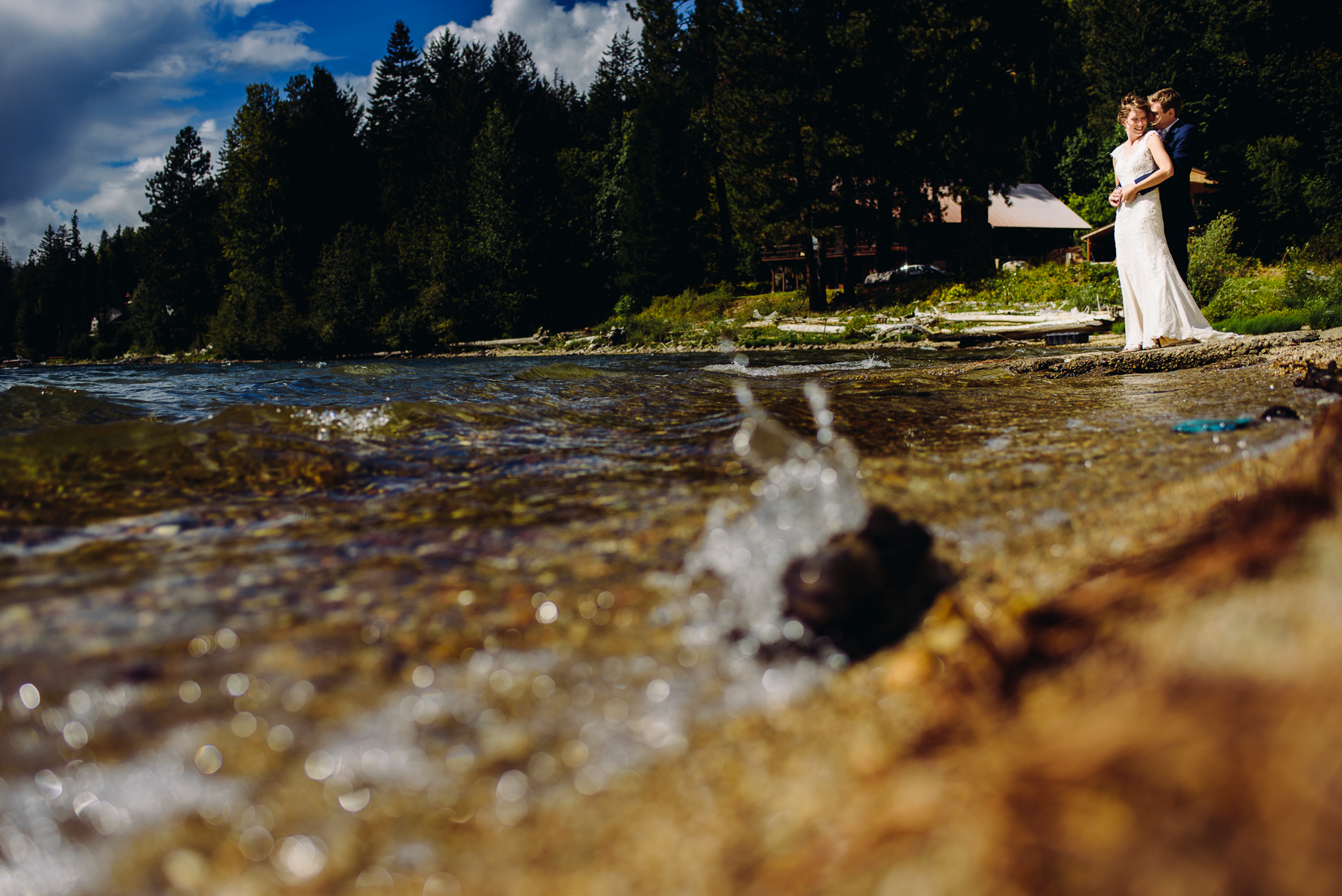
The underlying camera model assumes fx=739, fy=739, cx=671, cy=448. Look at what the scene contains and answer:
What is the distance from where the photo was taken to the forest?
29.3m

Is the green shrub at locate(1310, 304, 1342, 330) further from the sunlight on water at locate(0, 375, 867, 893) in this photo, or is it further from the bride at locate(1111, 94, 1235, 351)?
the sunlight on water at locate(0, 375, 867, 893)

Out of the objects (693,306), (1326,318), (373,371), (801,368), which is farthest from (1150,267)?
(693,306)

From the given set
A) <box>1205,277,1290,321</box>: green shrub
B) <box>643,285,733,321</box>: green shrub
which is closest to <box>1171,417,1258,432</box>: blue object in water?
<box>1205,277,1290,321</box>: green shrub

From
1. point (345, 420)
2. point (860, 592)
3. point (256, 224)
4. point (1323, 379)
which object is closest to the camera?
point (860, 592)

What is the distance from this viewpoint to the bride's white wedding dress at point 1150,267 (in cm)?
838

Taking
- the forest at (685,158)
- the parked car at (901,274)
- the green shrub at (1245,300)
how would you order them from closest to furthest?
the green shrub at (1245,300), the forest at (685,158), the parked car at (901,274)

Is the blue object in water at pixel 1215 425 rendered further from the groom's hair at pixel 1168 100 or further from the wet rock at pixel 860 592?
the groom's hair at pixel 1168 100

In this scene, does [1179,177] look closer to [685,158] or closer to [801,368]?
[801,368]

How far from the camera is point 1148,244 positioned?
332 inches

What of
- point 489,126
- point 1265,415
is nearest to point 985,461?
point 1265,415

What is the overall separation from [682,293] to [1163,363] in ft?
126

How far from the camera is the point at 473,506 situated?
3350 mm

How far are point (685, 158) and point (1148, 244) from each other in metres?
41.4

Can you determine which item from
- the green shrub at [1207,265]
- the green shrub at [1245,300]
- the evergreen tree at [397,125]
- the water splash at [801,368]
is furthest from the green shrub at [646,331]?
the evergreen tree at [397,125]
